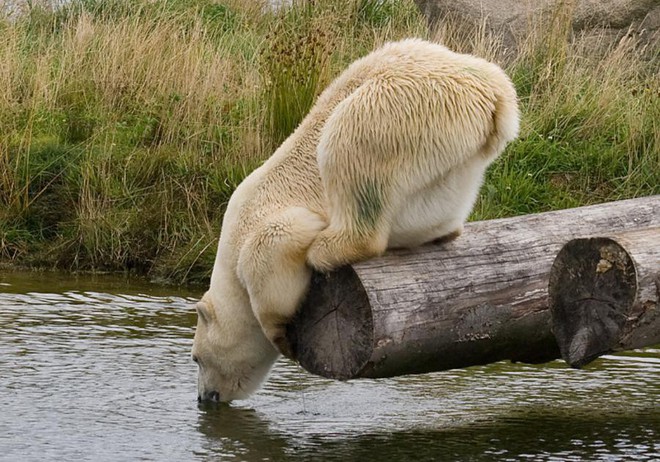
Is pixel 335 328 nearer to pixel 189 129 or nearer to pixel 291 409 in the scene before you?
pixel 291 409

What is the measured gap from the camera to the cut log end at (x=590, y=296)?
204 inches

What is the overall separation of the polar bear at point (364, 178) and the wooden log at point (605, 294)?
2.04ft

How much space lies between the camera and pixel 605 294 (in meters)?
5.23

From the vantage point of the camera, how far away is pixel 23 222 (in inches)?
410

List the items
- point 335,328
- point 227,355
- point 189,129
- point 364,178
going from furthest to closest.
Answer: point 189,129, point 227,355, point 335,328, point 364,178

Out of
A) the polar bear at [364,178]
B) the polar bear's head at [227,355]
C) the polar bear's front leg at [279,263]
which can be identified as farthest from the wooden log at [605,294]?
the polar bear's head at [227,355]

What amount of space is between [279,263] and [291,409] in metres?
1.19

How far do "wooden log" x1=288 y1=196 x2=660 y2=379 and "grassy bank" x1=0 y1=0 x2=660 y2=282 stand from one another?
4099 mm

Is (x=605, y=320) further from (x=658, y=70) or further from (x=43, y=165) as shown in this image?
(x=658, y=70)

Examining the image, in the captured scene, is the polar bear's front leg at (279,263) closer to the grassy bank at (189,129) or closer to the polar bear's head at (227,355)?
the polar bear's head at (227,355)

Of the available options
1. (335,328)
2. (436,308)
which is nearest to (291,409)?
(335,328)

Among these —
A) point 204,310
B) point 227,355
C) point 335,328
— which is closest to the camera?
point 335,328

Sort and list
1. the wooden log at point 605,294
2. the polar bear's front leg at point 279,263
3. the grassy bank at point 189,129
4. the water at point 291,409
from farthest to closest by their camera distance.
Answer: the grassy bank at point 189,129, the water at point 291,409, the polar bear's front leg at point 279,263, the wooden log at point 605,294

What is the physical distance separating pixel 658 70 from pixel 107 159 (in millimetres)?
5566
